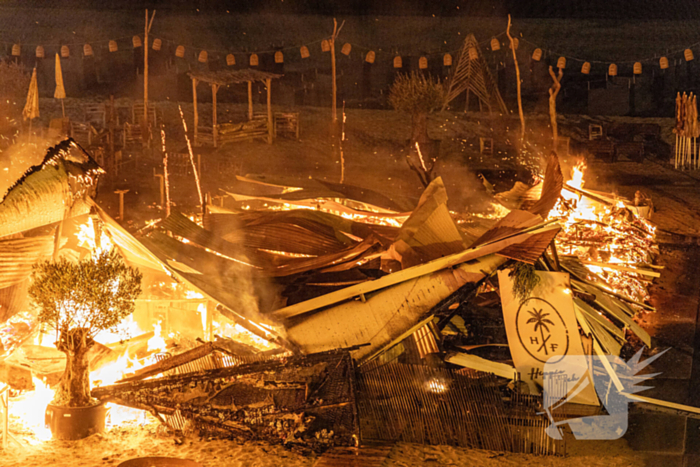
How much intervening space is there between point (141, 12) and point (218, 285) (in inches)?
306

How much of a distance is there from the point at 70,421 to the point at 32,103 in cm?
825

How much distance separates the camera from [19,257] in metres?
6.21

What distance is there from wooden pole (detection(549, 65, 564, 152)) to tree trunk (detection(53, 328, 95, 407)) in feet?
30.5

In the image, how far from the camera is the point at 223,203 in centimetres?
1014

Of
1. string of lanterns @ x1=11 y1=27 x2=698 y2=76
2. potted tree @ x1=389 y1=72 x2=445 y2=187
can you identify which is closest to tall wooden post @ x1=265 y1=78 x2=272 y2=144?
string of lanterns @ x1=11 y1=27 x2=698 y2=76

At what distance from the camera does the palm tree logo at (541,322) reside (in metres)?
5.90

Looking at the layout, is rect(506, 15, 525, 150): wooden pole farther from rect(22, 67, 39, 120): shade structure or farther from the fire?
rect(22, 67, 39, 120): shade structure

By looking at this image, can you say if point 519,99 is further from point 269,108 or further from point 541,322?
point 541,322

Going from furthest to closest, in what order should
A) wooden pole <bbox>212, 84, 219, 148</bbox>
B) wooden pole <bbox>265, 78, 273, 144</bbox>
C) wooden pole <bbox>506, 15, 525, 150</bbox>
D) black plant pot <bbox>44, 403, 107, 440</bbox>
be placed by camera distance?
wooden pole <bbox>506, 15, 525, 150</bbox> < wooden pole <bbox>265, 78, 273, 144</bbox> < wooden pole <bbox>212, 84, 219, 148</bbox> < black plant pot <bbox>44, 403, 107, 440</bbox>

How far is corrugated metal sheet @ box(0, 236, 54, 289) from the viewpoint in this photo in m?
6.09

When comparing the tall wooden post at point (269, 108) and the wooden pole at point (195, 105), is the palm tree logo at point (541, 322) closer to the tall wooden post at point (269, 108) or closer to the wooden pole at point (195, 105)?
the tall wooden post at point (269, 108)

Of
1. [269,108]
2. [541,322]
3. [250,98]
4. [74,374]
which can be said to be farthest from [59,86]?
[541,322]

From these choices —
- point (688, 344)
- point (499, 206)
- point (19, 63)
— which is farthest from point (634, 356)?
point (19, 63)

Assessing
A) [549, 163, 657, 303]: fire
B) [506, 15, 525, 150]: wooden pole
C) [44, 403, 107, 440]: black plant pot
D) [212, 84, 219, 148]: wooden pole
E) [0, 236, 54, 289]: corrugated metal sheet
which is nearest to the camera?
[44, 403, 107, 440]: black plant pot
